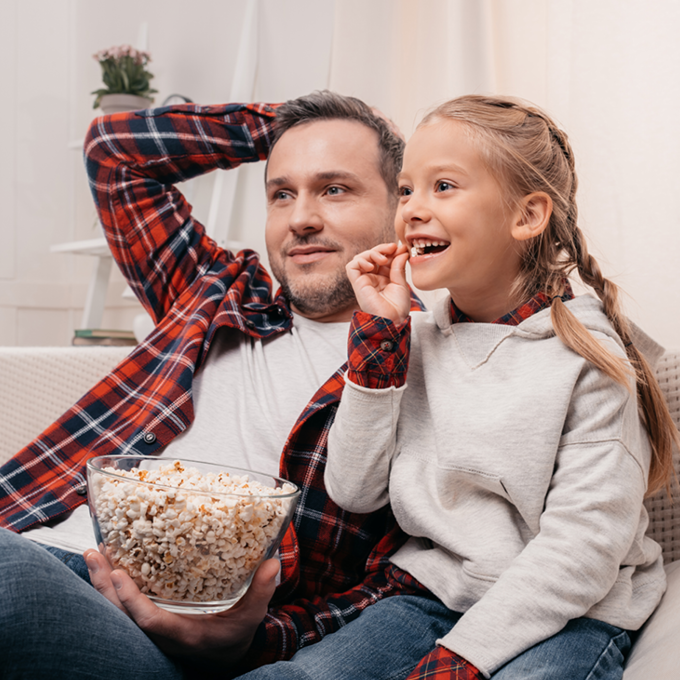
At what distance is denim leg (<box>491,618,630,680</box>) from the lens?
0.65 meters

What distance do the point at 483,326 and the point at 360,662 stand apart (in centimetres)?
43

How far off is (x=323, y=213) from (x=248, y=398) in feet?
1.19

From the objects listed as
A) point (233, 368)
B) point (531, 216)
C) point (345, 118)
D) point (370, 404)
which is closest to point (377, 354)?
point (370, 404)

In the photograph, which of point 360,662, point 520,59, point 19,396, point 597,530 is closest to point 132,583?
point 360,662

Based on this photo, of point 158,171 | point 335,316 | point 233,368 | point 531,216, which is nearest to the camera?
point 531,216

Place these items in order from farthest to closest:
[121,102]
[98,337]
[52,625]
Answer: [121,102] → [98,337] → [52,625]

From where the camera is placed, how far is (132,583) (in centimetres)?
67

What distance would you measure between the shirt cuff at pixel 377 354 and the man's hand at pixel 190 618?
0.26 metres

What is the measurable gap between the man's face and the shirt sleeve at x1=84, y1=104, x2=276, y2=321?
14 cm

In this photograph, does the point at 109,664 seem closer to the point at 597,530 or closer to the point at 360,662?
the point at 360,662

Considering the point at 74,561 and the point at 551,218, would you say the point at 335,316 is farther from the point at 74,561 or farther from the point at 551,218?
the point at 74,561

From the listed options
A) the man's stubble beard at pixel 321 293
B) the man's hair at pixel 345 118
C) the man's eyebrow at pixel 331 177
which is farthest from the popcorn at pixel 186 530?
the man's hair at pixel 345 118

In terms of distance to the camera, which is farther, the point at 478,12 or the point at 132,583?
the point at 478,12

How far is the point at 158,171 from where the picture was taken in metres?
1.40
